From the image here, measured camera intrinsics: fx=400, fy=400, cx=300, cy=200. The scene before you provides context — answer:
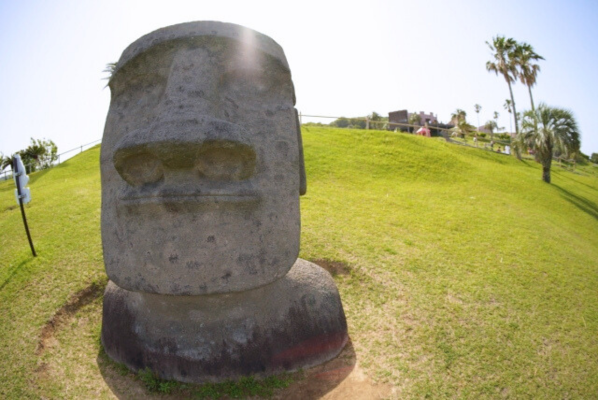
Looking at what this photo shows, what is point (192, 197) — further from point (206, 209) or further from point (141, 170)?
point (141, 170)

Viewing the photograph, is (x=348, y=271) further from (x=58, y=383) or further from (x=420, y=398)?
(x=58, y=383)

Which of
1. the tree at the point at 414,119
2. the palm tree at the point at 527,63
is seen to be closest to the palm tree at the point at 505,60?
the palm tree at the point at 527,63

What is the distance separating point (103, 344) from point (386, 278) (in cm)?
324

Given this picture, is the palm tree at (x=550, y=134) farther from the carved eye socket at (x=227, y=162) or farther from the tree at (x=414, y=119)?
the tree at (x=414, y=119)

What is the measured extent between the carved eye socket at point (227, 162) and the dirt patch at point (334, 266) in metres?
2.87

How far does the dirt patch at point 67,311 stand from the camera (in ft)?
12.1

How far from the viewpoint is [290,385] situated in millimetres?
3014

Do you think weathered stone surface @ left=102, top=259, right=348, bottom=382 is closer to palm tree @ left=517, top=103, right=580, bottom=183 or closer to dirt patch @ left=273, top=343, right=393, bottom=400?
dirt patch @ left=273, top=343, right=393, bottom=400

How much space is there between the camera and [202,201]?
2615 millimetres

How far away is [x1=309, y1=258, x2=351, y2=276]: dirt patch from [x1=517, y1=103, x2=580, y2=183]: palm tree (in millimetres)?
13501

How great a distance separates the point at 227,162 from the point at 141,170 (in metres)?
0.60

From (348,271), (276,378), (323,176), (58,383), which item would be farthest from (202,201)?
(323,176)

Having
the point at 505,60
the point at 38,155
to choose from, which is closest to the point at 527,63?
the point at 505,60

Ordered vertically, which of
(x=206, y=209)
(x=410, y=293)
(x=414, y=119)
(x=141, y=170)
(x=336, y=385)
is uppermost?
(x=414, y=119)
